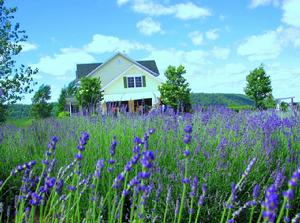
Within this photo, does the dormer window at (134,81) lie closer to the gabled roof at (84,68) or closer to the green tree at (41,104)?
the gabled roof at (84,68)

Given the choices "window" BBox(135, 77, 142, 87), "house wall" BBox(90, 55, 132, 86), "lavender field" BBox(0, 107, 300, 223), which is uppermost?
"house wall" BBox(90, 55, 132, 86)

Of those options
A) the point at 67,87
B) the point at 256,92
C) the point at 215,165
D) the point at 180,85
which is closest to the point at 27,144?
the point at 215,165

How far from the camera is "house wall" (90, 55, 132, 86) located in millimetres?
38688

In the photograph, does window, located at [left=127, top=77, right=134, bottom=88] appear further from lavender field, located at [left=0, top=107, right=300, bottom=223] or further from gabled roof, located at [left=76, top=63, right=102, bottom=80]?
lavender field, located at [left=0, top=107, right=300, bottom=223]

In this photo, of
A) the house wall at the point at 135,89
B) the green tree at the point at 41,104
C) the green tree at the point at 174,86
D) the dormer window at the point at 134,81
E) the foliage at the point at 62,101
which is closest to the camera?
the green tree at the point at 174,86

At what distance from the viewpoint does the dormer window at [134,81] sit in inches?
1388

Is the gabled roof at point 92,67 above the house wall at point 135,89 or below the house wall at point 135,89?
above

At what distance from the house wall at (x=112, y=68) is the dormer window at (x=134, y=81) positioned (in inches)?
144

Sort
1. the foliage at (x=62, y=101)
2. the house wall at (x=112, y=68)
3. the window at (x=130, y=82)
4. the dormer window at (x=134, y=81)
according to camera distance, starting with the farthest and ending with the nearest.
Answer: the foliage at (x=62, y=101)
the house wall at (x=112, y=68)
the window at (x=130, y=82)
the dormer window at (x=134, y=81)

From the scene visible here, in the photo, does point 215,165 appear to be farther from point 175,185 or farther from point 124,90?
point 124,90

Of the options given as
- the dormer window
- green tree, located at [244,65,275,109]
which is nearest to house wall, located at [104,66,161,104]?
the dormer window

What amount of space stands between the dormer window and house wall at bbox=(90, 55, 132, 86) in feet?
12.0

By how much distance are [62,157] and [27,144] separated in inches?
50.1

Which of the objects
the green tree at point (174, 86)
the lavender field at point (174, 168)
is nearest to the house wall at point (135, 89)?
the green tree at point (174, 86)
